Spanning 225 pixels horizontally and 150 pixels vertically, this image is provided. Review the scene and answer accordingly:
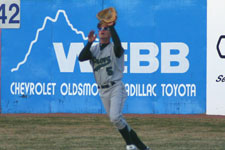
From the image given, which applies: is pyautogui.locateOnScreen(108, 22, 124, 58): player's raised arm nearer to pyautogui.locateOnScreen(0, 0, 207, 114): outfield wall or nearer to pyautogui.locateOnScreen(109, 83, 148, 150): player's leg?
pyautogui.locateOnScreen(109, 83, 148, 150): player's leg

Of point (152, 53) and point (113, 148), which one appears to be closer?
point (113, 148)

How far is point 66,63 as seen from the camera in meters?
16.2

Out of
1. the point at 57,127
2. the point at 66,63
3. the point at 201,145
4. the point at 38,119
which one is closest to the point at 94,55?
the point at 201,145

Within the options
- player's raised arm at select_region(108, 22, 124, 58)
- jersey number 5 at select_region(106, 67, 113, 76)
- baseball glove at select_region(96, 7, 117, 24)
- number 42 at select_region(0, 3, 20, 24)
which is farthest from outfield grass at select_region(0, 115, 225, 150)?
number 42 at select_region(0, 3, 20, 24)

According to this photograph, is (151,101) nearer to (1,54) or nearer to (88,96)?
(88,96)

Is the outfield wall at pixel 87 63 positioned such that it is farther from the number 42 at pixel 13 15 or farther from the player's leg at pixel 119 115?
the player's leg at pixel 119 115

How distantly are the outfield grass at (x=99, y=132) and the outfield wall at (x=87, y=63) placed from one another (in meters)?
0.64

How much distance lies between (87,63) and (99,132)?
3.85m

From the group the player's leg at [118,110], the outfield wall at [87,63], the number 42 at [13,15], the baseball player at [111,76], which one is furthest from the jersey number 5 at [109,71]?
the number 42 at [13,15]

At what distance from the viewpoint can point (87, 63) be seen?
16.0 m

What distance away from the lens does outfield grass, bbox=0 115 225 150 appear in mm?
10344

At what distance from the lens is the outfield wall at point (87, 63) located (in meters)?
15.6

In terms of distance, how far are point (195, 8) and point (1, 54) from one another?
4.99 m

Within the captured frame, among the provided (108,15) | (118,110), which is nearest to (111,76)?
(118,110)
